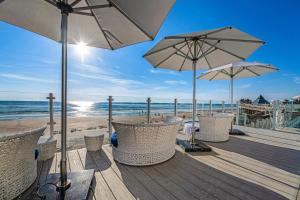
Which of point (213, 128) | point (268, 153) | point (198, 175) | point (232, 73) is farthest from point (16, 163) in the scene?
point (232, 73)

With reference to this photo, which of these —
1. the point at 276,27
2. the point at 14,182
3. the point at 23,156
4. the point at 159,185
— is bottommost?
the point at 159,185

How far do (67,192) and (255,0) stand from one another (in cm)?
1067

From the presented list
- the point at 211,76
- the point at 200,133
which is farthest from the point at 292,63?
the point at 200,133

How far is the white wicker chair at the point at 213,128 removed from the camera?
13.3 ft

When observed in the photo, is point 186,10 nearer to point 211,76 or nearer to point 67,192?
point 211,76

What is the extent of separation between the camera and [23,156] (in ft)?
5.86

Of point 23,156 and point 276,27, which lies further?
point 276,27

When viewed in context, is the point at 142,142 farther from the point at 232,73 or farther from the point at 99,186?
the point at 232,73

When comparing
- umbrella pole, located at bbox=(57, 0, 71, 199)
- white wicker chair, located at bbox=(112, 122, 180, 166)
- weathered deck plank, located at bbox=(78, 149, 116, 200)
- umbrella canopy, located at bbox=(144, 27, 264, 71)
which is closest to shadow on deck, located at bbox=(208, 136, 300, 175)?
white wicker chair, located at bbox=(112, 122, 180, 166)

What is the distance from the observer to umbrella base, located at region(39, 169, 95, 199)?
1642 mm

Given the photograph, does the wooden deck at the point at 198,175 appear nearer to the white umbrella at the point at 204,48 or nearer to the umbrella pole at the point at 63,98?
the umbrella pole at the point at 63,98

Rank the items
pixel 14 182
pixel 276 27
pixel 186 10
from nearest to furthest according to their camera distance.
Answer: pixel 14 182 → pixel 186 10 → pixel 276 27

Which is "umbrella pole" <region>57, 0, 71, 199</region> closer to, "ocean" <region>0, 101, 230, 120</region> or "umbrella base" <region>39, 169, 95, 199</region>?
"umbrella base" <region>39, 169, 95, 199</region>

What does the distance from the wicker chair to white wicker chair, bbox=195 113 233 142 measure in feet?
12.2
